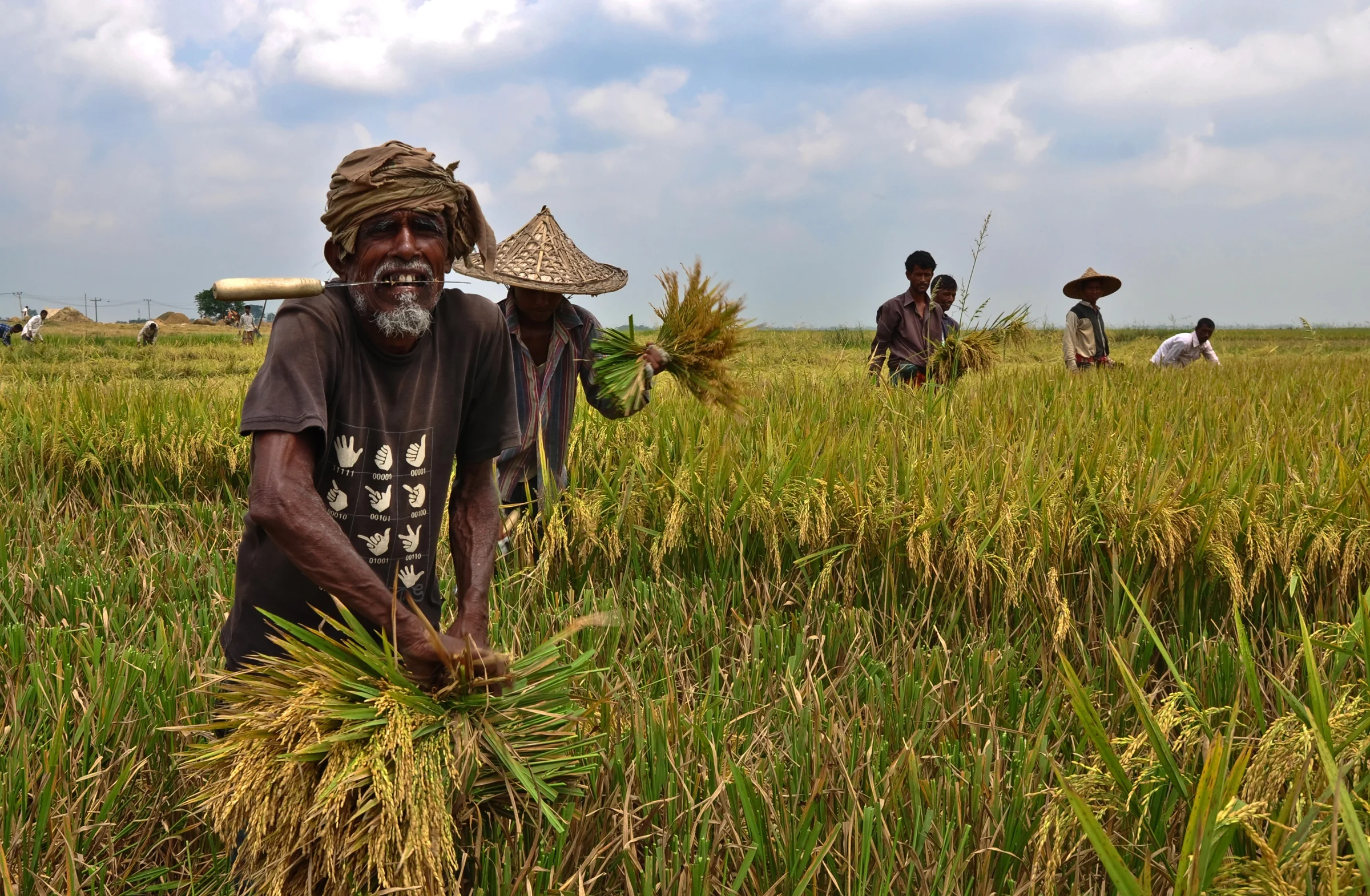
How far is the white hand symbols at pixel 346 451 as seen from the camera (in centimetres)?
180

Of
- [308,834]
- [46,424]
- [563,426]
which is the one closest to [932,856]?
[308,834]

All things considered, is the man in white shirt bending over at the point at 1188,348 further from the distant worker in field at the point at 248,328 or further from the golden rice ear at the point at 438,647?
the distant worker in field at the point at 248,328

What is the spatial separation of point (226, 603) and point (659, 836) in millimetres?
1776

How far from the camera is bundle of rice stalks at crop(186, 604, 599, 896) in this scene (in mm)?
1429

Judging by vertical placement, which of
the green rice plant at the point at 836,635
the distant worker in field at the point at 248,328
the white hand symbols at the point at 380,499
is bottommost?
the green rice plant at the point at 836,635

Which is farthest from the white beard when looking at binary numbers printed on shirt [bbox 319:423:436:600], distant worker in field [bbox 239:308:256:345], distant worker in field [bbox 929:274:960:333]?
distant worker in field [bbox 239:308:256:345]

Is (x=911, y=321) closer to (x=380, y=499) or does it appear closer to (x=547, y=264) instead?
(x=547, y=264)

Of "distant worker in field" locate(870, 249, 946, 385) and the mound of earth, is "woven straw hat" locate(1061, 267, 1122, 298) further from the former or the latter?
the mound of earth

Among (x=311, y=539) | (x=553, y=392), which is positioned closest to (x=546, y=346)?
(x=553, y=392)

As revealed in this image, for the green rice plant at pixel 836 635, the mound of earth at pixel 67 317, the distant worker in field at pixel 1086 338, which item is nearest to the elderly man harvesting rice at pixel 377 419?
the green rice plant at pixel 836 635

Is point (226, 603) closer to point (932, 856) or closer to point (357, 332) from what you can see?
point (357, 332)

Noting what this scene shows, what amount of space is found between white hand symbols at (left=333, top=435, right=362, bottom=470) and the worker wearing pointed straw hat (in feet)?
5.14

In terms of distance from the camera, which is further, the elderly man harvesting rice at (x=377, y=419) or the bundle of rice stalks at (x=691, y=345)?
the bundle of rice stalks at (x=691, y=345)

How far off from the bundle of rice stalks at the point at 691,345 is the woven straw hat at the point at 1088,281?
593 centimetres
